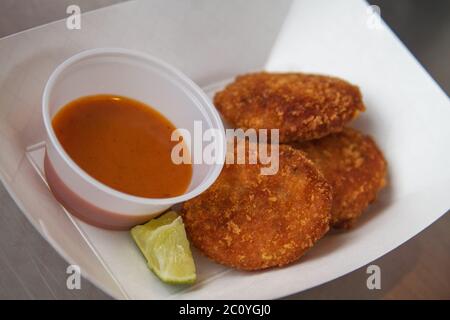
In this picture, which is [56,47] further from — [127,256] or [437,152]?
[437,152]

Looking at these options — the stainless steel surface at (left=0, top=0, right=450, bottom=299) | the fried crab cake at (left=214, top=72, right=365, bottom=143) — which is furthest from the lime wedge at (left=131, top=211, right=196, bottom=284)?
the fried crab cake at (left=214, top=72, right=365, bottom=143)

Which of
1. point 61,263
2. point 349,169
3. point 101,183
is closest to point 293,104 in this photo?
point 349,169

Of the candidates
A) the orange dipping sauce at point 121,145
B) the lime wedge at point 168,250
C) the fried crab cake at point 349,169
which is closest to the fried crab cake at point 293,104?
the fried crab cake at point 349,169

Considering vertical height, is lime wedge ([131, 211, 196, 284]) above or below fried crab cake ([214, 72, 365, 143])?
below

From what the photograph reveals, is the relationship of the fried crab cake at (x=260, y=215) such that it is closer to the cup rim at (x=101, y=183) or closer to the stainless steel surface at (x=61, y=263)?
the cup rim at (x=101, y=183)

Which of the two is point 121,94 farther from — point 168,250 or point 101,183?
point 168,250

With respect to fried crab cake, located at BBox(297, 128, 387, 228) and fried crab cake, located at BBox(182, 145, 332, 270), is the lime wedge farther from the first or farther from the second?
fried crab cake, located at BBox(297, 128, 387, 228)
